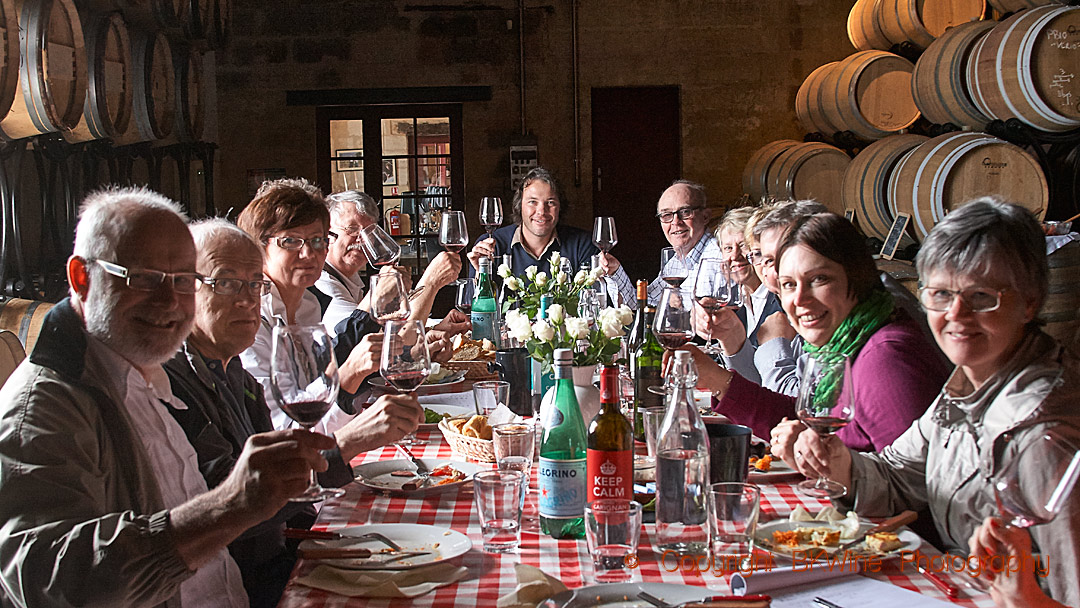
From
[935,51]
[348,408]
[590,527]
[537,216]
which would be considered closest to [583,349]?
[590,527]

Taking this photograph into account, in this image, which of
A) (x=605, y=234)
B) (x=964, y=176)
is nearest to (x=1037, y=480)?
(x=605, y=234)

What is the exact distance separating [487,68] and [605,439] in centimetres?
742

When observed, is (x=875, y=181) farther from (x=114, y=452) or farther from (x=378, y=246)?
(x=114, y=452)

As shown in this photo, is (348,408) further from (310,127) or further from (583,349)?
(310,127)

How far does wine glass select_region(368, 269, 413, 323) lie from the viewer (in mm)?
2832

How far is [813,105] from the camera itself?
7691 mm

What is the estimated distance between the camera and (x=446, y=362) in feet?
11.6

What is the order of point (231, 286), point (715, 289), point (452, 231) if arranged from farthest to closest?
point (452, 231), point (715, 289), point (231, 286)

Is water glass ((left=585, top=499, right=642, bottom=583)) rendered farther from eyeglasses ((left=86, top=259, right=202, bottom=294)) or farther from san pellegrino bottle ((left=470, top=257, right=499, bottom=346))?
san pellegrino bottle ((left=470, top=257, right=499, bottom=346))

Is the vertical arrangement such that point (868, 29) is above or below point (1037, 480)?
above

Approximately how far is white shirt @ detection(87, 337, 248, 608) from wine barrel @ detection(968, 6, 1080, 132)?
451cm

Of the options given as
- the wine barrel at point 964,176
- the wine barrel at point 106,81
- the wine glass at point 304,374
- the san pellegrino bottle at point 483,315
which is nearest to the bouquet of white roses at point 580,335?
the wine glass at point 304,374

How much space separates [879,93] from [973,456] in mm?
5661

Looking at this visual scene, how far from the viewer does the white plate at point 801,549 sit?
1.51 meters
